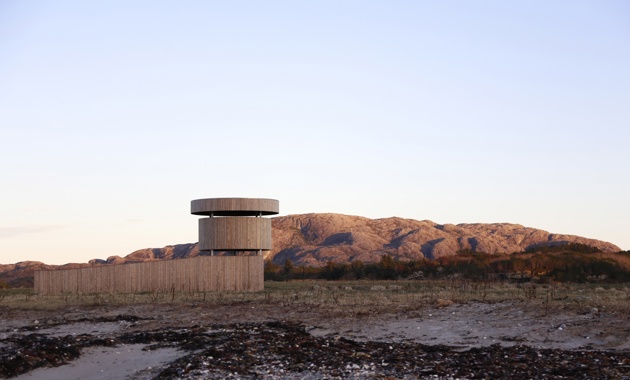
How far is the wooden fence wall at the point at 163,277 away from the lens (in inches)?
1278

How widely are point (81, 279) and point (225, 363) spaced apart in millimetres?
20866

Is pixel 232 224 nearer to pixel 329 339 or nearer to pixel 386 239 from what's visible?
pixel 329 339

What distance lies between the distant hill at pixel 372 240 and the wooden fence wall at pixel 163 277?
54.7m

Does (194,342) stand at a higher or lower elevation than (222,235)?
lower

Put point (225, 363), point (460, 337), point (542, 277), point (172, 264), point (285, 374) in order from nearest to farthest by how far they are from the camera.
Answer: point (285, 374) → point (225, 363) → point (460, 337) → point (172, 264) → point (542, 277)

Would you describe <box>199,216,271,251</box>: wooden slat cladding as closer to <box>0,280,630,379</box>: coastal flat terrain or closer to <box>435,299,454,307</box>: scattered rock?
<box>0,280,630,379</box>: coastal flat terrain

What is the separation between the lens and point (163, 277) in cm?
3253

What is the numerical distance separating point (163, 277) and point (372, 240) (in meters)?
72.0

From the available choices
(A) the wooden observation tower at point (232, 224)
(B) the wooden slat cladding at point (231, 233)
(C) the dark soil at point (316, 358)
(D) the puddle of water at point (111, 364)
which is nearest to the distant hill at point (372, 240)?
(A) the wooden observation tower at point (232, 224)

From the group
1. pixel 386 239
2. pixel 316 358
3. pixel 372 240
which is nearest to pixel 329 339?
pixel 316 358

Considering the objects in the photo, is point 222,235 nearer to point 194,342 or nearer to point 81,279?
point 81,279

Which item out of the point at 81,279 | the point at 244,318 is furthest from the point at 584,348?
the point at 81,279

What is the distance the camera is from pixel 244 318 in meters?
20.1

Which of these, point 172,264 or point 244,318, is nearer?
point 244,318
